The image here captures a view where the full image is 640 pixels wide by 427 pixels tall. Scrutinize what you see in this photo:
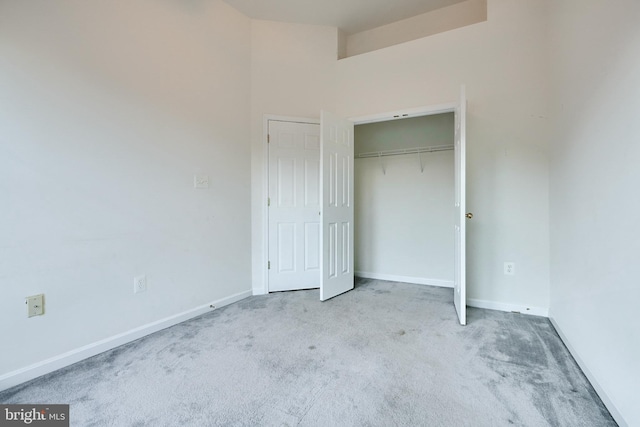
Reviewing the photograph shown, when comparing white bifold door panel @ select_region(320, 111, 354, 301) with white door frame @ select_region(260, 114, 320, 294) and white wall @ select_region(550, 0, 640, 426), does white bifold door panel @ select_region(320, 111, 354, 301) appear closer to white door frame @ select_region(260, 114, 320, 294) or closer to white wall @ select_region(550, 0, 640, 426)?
white door frame @ select_region(260, 114, 320, 294)

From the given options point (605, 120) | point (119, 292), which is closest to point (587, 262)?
point (605, 120)

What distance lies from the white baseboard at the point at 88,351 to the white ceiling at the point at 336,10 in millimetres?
3035

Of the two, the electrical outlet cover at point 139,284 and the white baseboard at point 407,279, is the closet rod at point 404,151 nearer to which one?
the white baseboard at point 407,279

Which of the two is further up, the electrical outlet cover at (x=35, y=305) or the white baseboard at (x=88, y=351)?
the electrical outlet cover at (x=35, y=305)

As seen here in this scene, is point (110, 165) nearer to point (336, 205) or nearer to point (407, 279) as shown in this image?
point (336, 205)

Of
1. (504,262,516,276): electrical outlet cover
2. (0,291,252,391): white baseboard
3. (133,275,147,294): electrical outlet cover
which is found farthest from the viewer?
(504,262,516,276): electrical outlet cover

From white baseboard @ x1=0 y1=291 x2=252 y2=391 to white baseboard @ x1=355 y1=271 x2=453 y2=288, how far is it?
6.81ft

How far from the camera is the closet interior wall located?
3482 mm

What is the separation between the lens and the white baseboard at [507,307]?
8.34 ft

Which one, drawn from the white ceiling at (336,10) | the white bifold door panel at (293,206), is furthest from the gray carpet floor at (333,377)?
the white ceiling at (336,10)

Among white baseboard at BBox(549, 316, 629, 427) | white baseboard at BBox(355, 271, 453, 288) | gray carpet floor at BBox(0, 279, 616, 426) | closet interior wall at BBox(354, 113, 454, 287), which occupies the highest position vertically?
closet interior wall at BBox(354, 113, 454, 287)

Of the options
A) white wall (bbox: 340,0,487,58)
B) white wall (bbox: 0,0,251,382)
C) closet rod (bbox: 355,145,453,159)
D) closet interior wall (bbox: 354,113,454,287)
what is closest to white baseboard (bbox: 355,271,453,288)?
closet interior wall (bbox: 354,113,454,287)

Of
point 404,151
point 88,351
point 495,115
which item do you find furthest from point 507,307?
point 88,351

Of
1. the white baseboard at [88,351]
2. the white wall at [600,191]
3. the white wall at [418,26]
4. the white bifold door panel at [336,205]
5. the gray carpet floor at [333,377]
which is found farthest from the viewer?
the white wall at [418,26]
